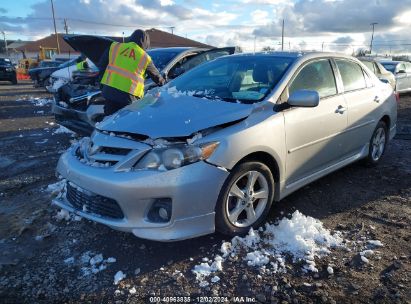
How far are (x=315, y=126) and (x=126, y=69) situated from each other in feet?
8.68

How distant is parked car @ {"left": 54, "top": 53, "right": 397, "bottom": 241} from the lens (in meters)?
3.08

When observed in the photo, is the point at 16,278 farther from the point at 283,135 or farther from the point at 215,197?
the point at 283,135

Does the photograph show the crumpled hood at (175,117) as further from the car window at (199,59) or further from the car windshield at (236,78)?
the car window at (199,59)

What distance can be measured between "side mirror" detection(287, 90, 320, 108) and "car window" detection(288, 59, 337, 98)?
257 mm

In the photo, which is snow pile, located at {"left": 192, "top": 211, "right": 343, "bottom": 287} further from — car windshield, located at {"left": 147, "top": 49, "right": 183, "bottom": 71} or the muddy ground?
car windshield, located at {"left": 147, "top": 49, "right": 183, "bottom": 71}

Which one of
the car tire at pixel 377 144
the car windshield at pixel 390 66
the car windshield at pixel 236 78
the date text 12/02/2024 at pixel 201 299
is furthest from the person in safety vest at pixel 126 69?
the car windshield at pixel 390 66

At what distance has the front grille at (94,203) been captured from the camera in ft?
10.4

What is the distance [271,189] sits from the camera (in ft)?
12.3

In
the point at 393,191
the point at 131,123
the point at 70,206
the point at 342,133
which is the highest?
the point at 131,123

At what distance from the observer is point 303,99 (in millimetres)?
3684

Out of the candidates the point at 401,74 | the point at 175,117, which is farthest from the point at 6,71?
the point at 175,117

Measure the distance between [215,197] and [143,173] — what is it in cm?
61

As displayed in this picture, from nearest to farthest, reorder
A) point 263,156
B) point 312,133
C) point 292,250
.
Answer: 1. point 292,250
2. point 263,156
3. point 312,133

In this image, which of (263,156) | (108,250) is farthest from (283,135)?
(108,250)
